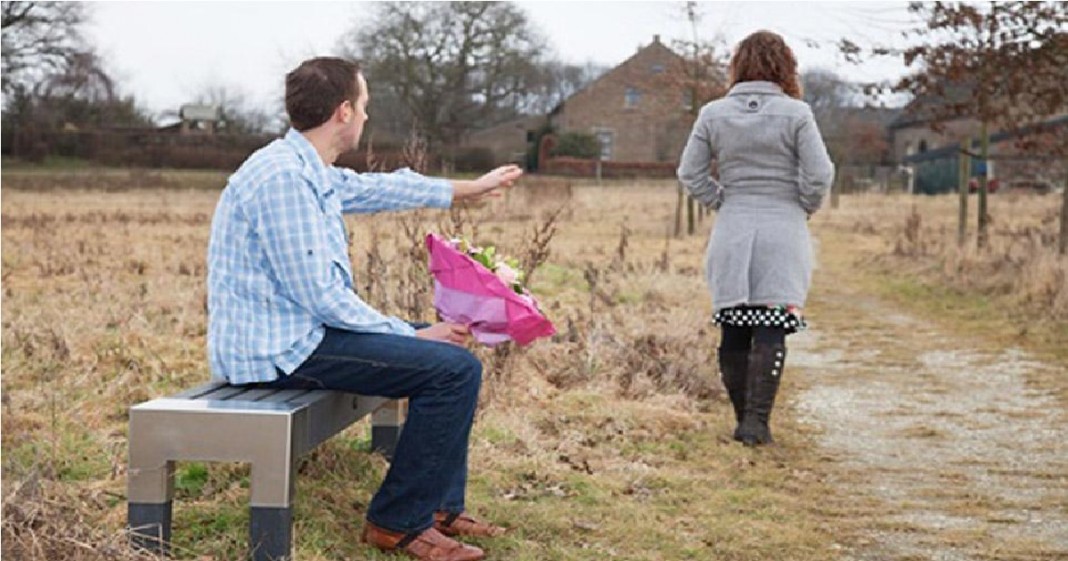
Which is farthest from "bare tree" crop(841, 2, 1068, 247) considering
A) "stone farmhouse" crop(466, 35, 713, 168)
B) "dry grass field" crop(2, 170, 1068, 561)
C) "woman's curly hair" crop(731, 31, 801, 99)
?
"stone farmhouse" crop(466, 35, 713, 168)

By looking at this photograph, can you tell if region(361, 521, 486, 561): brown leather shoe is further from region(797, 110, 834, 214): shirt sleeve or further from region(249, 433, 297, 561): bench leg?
region(797, 110, 834, 214): shirt sleeve

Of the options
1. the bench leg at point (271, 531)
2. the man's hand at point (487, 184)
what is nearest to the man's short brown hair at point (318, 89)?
the man's hand at point (487, 184)

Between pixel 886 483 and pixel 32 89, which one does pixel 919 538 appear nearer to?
pixel 886 483

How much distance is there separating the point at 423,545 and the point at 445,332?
0.66 meters

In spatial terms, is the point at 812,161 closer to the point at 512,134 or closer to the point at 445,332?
the point at 445,332

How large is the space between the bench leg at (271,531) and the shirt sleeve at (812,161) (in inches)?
135

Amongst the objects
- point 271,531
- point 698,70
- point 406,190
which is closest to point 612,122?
point 698,70

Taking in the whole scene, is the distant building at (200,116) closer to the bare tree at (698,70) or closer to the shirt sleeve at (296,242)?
the bare tree at (698,70)

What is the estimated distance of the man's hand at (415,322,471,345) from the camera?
469 cm

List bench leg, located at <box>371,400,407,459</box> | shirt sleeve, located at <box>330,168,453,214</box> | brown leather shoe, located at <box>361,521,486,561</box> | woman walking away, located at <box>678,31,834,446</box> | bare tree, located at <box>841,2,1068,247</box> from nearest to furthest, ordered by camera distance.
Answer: brown leather shoe, located at <box>361,521,486,561</box>, shirt sleeve, located at <box>330,168,453,214</box>, bench leg, located at <box>371,400,407,459</box>, woman walking away, located at <box>678,31,834,446</box>, bare tree, located at <box>841,2,1068,247</box>

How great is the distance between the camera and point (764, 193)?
6953 millimetres

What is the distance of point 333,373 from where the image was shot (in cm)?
449

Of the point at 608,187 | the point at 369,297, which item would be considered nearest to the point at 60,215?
the point at 369,297

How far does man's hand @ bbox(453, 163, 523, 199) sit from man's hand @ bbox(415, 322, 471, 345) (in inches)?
23.9
